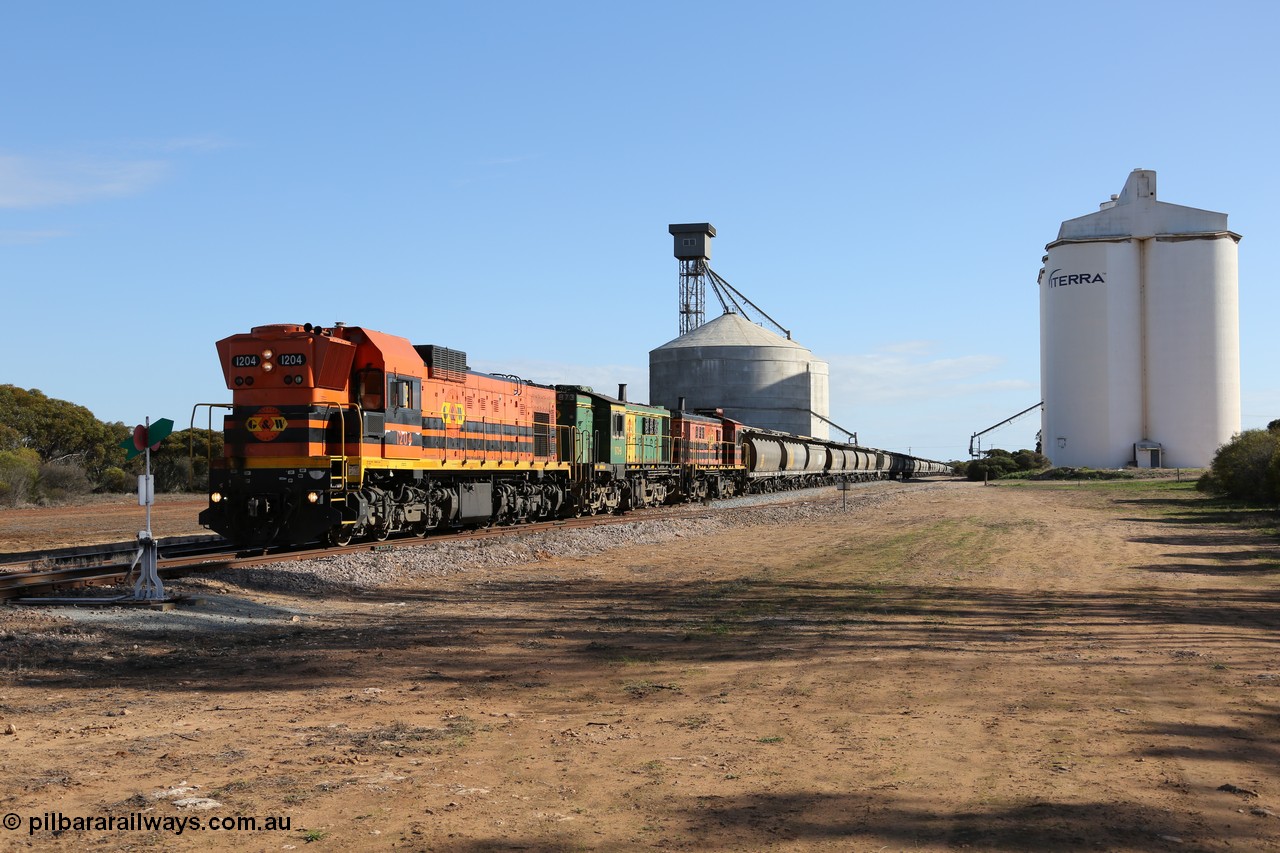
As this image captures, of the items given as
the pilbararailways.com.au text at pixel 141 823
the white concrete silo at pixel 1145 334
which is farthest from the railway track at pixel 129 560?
the white concrete silo at pixel 1145 334

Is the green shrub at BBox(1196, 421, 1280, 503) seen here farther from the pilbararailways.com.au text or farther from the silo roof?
the silo roof

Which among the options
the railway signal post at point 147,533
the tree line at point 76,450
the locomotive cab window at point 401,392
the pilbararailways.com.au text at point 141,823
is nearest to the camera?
the pilbararailways.com.au text at point 141,823

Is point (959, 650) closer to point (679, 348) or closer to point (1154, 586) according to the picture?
point (1154, 586)

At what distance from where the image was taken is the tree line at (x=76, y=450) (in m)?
44.1

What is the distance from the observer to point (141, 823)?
5.46 metres

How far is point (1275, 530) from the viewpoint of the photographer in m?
26.9

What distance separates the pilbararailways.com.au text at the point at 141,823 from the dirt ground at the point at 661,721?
0.12ft

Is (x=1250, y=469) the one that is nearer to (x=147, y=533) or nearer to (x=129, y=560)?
(x=129, y=560)

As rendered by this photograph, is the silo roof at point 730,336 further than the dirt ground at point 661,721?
Yes

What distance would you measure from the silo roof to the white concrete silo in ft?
82.1

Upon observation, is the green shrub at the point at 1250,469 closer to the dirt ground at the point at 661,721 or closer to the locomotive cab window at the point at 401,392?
the dirt ground at the point at 661,721

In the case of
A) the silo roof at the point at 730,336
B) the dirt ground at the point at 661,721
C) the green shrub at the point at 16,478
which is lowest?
the dirt ground at the point at 661,721

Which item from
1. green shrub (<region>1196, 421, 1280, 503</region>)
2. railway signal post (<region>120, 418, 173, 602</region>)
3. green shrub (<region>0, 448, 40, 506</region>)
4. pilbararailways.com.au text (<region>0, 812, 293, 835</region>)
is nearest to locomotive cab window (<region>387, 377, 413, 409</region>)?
railway signal post (<region>120, 418, 173, 602</region>)

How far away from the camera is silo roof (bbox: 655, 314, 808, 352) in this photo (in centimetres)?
9506
